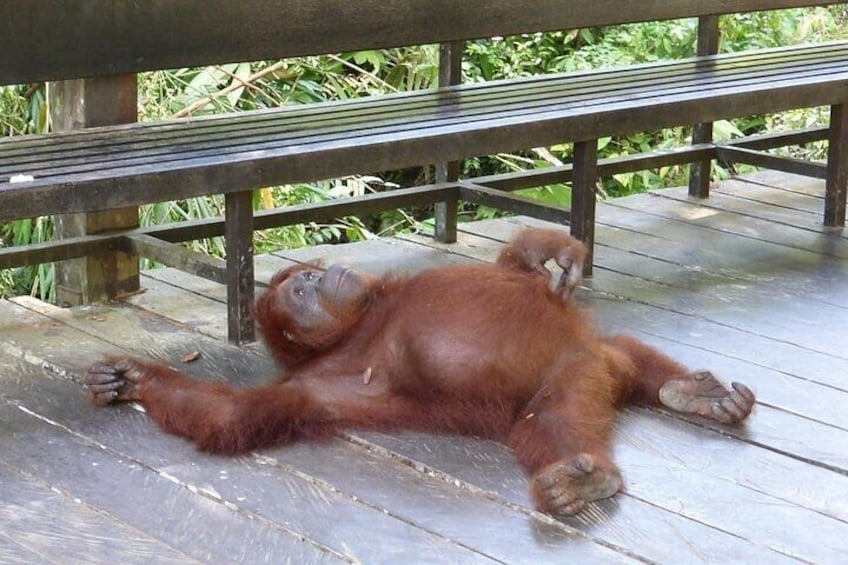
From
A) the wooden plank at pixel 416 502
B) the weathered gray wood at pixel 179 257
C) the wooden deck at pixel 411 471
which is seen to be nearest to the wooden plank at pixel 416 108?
the weathered gray wood at pixel 179 257

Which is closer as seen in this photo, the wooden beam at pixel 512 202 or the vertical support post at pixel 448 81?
the wooden beam at pixel 512 202

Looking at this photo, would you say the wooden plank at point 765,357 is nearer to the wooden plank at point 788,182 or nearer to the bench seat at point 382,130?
the bench seat at point 382,130

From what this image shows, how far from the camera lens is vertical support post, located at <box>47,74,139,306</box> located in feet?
13.6

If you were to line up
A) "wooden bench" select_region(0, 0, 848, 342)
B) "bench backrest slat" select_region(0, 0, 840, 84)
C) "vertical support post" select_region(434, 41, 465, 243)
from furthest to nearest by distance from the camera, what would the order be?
"vertical support post" select_region(434, 41, 465, 243) → "bench backrest slat" select_region(0, 0, 840, 84) → "wooden bench" select_region(0, 0, 848, 342)

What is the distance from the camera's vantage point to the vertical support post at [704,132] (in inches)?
221

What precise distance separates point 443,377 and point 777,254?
6.67 feet

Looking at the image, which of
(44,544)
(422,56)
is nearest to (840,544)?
(44,544)

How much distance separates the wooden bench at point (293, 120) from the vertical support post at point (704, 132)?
0.79 ft

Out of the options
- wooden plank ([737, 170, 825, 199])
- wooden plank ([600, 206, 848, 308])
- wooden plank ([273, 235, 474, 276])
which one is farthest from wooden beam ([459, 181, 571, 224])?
wooden plank ([737, 170, 825, 199])

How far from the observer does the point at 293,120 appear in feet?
14.2

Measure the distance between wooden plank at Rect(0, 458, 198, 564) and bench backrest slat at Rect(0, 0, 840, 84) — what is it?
1.43m

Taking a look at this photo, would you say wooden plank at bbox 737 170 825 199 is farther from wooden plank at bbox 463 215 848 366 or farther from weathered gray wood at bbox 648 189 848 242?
wooden plank at bbox 463 215 848 366

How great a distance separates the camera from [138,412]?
339 cm

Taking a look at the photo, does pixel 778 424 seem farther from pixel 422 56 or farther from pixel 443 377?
pixel 422 56
